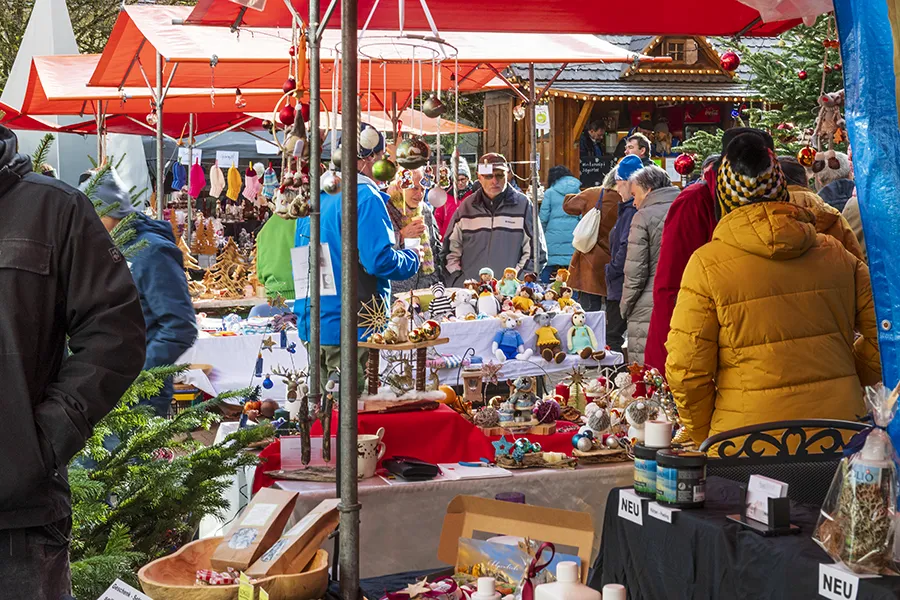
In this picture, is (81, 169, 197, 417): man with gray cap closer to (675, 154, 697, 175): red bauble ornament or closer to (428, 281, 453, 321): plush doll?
(675, 154, 697, 175): red bauble ornament

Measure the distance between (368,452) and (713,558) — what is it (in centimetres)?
156

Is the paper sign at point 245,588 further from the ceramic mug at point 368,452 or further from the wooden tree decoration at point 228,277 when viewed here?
the wooden tree decoration at point 228,277

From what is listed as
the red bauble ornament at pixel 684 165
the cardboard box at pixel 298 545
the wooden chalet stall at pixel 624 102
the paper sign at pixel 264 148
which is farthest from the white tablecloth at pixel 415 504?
the wooden chalet stall at pixel 624 102

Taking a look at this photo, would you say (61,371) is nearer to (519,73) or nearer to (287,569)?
(287,569)

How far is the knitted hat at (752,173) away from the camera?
3000 millimetres

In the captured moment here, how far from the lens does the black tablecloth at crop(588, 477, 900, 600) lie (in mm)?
1827

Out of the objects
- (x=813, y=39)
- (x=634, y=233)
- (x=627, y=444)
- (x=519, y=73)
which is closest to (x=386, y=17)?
(x=634, y=233)

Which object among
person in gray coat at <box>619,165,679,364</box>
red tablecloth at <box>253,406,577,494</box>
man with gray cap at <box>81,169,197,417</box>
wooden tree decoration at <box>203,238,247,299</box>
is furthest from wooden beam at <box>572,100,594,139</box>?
red tablecloth at <box>253,406,577,494</box>

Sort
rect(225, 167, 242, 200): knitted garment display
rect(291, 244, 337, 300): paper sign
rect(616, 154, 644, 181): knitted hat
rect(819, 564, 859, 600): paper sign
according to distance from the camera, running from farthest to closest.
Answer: rect(225, 167, 242, 200): knitted garment display, rect(616, 154, 644, 181): knitted hat, rect(291, 244, 337, 300): paper sign, rect(819, 564, 859, 600): paper sign

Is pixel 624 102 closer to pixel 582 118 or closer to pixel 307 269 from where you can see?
pixel 582 118

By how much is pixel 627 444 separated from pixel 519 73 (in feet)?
42.0

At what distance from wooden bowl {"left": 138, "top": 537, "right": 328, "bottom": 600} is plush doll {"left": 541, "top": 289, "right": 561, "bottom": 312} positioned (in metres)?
4.67

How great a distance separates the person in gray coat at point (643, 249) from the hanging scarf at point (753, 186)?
8.17 ft

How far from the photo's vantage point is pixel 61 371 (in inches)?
83.0
